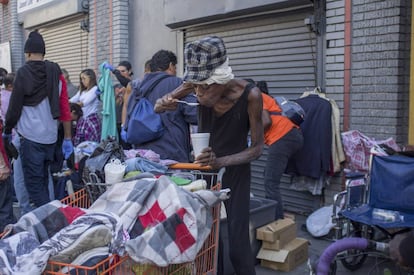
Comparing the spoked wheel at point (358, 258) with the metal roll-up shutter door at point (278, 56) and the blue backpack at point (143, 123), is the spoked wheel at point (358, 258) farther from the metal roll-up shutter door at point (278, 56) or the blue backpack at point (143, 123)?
the blue backpack at point (143, 123)

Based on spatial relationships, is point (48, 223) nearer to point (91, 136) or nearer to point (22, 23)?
point (91, 136)

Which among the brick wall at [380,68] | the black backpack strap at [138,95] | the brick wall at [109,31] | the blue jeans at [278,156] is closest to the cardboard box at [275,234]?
the blue jeans at [278,156]

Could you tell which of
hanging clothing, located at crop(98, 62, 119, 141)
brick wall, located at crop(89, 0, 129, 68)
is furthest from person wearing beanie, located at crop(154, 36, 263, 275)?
brick wall, located at crop(89, 0, 129, 68)

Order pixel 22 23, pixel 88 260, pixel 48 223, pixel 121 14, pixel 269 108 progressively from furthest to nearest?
pixel 22 23 → pixel 121 14 → pixel 269 108 → pixel 48 223 → pixel 88 260

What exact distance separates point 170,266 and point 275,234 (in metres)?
2.08

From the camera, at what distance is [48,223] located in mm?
2727

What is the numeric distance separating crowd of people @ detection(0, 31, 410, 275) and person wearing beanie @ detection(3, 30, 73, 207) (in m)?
0.01

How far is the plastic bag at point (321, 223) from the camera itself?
19.0 ft

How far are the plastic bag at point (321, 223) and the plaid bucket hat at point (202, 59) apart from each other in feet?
10.5

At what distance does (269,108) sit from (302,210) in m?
1.80

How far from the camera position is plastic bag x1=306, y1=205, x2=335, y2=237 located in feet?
19.0

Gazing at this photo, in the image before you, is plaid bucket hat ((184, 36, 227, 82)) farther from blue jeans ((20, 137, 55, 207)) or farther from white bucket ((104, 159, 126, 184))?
blue jeans ((20, 137, 55, 207))

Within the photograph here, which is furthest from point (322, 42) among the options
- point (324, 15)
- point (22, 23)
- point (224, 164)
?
point (22, 23)

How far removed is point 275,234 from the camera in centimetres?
473
